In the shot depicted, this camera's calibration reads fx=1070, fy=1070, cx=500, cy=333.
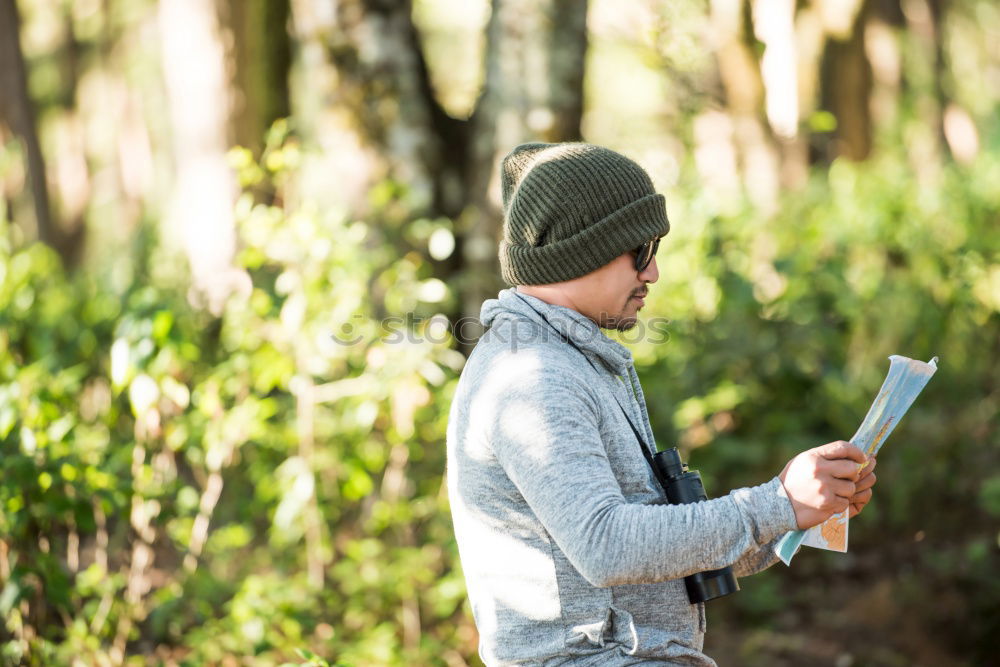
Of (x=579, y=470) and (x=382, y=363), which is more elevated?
(x=579, y=470)

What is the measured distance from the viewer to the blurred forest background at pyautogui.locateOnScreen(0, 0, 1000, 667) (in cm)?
398

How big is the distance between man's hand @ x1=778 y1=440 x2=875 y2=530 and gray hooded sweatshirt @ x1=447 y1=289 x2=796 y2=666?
0.09ft

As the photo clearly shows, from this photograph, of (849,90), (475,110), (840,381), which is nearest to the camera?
(475,110)

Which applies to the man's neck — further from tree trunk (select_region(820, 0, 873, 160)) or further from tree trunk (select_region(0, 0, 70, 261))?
tree trunk (select_region(820, 0, 873, 160))

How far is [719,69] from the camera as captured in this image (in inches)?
396

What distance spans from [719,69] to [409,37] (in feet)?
17.0

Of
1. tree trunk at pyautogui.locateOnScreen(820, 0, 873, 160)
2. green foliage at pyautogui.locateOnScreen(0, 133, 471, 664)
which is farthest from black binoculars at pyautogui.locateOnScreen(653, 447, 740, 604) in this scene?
tree trunk at pyautogui.locateOnScreen(820, 0, 873, 160)

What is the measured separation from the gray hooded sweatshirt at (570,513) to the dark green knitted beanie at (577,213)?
0.33ft

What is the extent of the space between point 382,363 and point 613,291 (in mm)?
2141

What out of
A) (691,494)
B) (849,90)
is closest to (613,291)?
A: (691,494)

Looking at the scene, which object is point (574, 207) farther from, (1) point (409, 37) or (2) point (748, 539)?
(1) point (409, 37)

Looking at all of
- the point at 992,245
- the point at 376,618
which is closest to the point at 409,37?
the point at 376,618

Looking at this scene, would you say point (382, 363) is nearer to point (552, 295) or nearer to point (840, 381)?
point (552, 295)

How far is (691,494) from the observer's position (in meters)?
2.16
